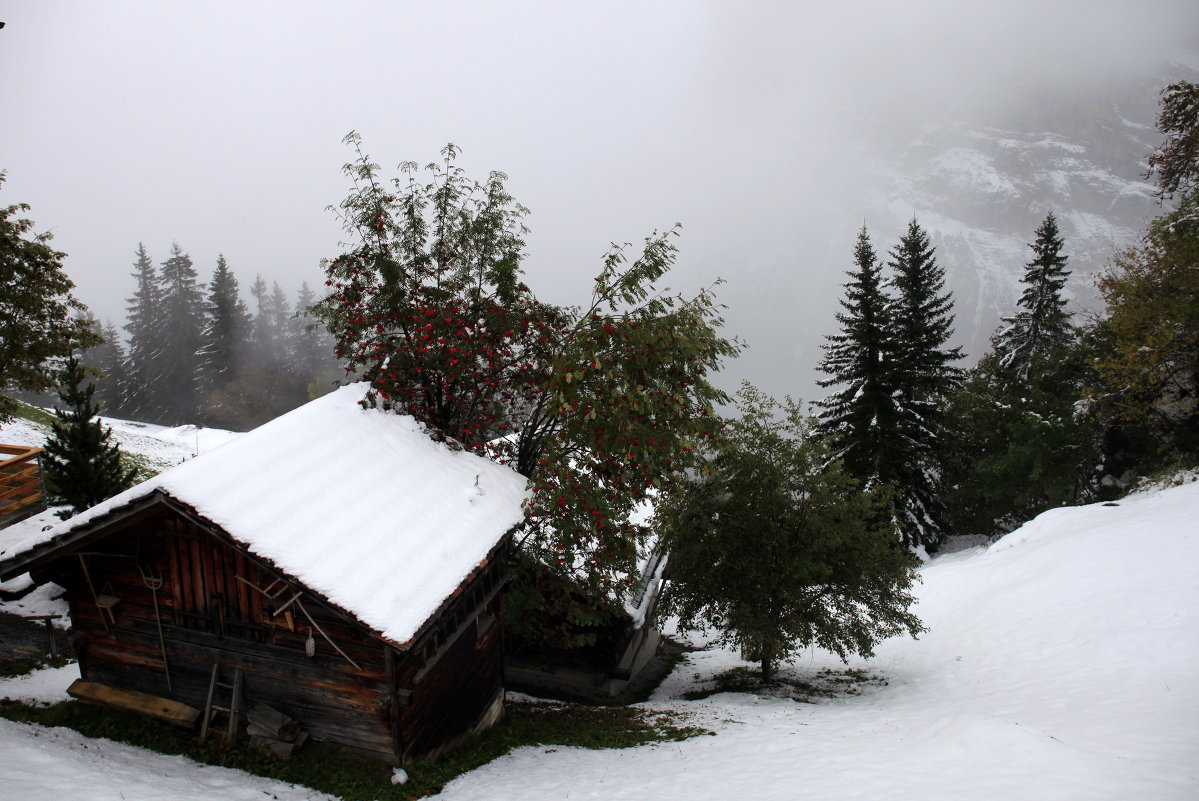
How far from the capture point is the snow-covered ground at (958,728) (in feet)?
24.8

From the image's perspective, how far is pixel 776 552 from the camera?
43.9ft

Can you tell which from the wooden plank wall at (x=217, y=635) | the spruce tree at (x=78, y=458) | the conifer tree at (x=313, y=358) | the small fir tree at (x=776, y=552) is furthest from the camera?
the conifer tree at (x=313, y=358)

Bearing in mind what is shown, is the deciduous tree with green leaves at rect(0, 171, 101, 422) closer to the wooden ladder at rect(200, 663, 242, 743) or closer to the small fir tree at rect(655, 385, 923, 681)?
the wooden ladder at rect(200, 663, 242, 743)

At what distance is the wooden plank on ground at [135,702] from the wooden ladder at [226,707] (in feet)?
0.78

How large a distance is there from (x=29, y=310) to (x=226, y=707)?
12.9 m

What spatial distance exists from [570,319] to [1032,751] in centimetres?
1030

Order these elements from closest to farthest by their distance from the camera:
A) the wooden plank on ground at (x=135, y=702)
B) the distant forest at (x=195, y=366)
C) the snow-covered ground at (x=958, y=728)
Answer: the snow-covered ground at (x=958, y=728)
the wooden plank on ground at (x=135, y=702)
the distant forest at (x=195, y=366)

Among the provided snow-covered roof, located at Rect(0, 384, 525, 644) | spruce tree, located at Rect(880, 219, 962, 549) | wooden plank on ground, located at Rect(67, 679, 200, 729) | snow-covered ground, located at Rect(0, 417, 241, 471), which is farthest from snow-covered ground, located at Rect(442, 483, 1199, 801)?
snow-covered ground, located at Rect(0, 417, 241, 471)

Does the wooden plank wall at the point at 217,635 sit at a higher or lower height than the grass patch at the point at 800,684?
higher

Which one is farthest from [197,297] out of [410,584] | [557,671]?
[410,584]

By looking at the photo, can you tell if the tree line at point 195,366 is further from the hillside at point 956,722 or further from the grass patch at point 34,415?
→ the hillside at point 956,722

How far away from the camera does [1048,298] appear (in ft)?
105

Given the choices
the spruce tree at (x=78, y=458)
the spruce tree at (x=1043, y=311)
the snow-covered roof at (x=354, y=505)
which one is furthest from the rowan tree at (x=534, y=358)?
the spruce tree at (x=1043, y=311)

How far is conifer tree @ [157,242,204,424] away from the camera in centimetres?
5506
